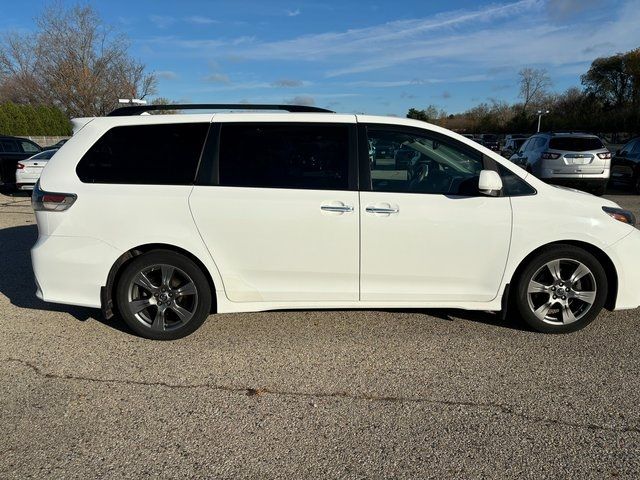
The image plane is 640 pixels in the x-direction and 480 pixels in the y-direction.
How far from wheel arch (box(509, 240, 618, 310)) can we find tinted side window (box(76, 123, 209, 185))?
2.80 metres

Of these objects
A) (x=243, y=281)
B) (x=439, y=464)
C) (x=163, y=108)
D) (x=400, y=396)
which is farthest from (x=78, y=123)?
(x=439, y=464)

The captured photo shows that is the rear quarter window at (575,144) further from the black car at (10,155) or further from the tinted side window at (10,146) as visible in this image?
the tinted side window at (10,146)

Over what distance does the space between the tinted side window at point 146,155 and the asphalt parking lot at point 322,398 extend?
96 centimetres

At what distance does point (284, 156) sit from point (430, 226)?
4.26 feet

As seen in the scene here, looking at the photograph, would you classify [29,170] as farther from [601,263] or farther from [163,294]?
[601,263]

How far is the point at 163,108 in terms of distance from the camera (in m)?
4.59

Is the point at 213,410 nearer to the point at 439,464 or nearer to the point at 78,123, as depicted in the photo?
the point at 439,464

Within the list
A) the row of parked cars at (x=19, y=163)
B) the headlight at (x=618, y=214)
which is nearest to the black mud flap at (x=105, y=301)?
the headlight at (x=618, y=214)

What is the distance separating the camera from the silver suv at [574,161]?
12695 mm

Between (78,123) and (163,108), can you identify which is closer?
(78,123)

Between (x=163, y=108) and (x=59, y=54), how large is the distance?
1347 inches

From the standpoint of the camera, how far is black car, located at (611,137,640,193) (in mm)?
13641

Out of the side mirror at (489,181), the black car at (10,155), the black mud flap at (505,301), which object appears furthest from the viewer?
the black car at (10,155)

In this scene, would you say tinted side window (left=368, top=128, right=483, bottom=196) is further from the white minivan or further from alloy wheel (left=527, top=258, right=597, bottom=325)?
alloy wheel (left=527, top=258, right=597, bottom=325)
